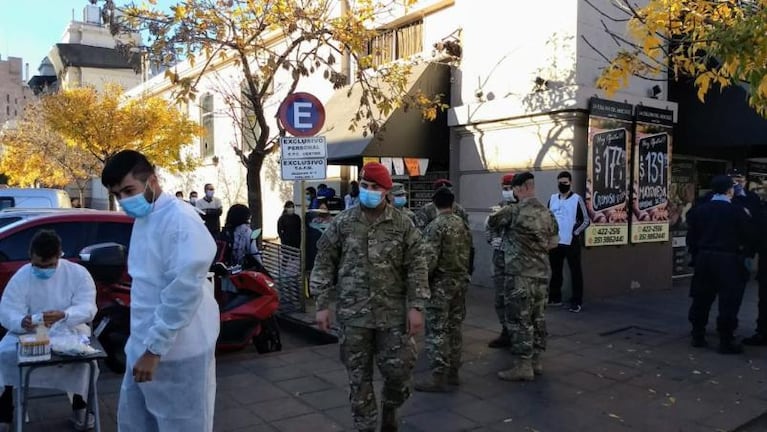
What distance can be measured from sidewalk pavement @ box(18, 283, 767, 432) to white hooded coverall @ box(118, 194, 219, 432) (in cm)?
166

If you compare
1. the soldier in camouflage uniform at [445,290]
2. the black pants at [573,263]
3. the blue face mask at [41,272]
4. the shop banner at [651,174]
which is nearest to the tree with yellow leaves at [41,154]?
the black pants at [573,263]

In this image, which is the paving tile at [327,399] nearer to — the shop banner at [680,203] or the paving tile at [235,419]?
the paving tile at [235,419]

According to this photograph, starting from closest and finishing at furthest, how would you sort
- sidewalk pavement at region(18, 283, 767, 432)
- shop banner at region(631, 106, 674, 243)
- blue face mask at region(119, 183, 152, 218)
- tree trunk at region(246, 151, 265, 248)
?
1. blue face mask at region(119, 183, 152, 218)
2. sidewalk pavement at region(18, 283, 767, 432)
3. tree trunk at region(246, 151, 265, 248)
4. shop banner at region(631, 106, 674, 243)

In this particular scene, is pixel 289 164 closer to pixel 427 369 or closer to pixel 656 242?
pixel 427 369

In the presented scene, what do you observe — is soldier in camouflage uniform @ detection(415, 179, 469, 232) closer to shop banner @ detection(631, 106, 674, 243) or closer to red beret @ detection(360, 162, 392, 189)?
red beret @ detection(360, 162, 392, 189)

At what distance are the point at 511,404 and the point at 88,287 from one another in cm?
334

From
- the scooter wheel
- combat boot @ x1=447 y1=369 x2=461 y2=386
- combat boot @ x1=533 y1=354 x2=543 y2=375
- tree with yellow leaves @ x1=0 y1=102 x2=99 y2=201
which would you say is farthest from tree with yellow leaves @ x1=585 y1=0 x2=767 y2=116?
tree with yellow leaves @ x1=0 y1=102 x2=99 y2=201

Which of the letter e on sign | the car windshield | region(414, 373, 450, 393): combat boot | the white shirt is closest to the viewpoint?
region(414, 373, 450, 393): combat boot

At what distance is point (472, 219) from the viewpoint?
10.9 metres

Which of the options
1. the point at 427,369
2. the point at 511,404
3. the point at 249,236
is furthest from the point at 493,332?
the point at 249,236

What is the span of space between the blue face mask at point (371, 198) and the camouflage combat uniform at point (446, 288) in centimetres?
143

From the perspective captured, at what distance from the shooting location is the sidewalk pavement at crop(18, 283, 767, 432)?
4.65m

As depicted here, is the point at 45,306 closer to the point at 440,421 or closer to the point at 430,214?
the point at 440,421

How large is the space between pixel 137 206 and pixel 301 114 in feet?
17.8
